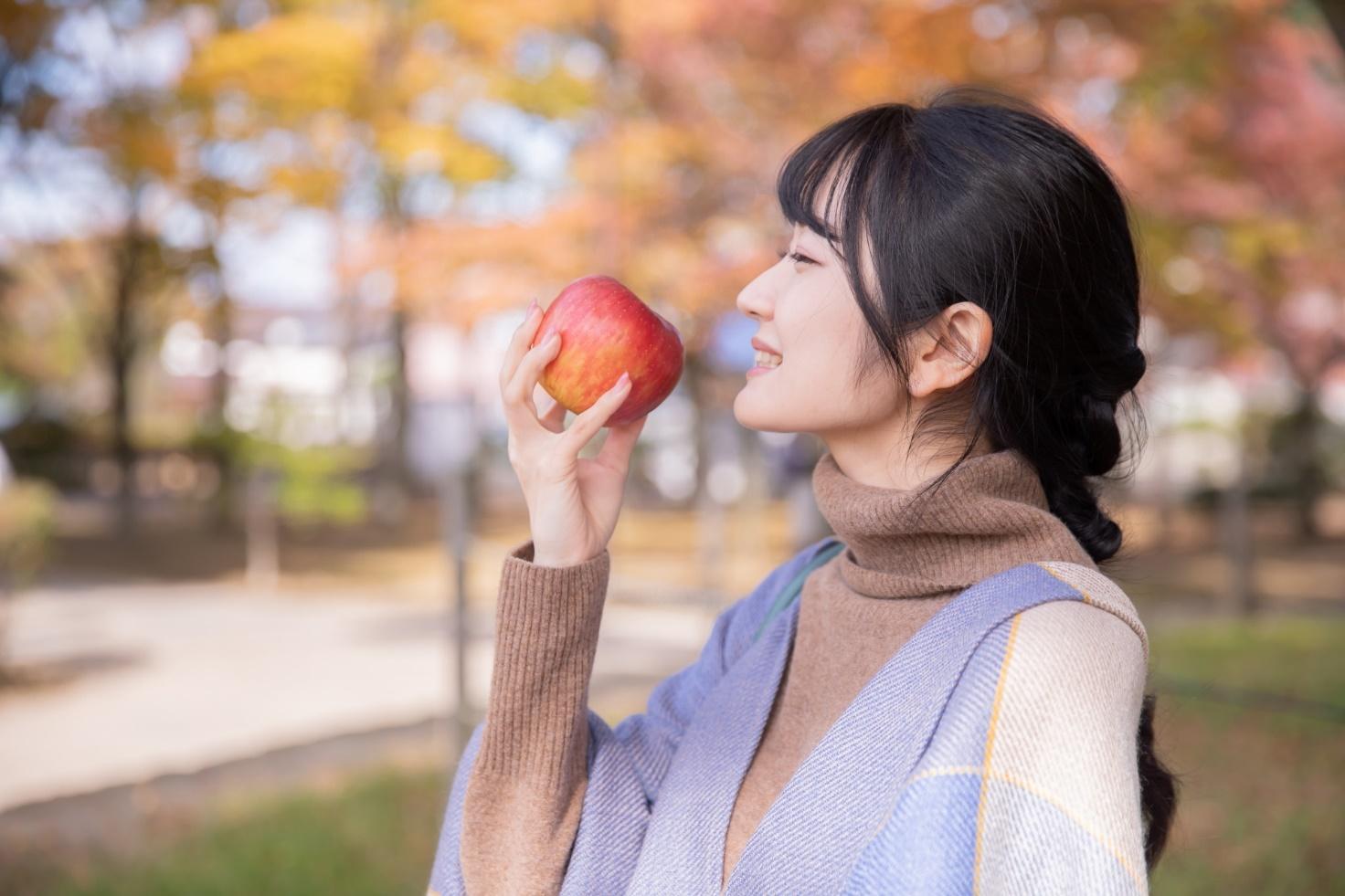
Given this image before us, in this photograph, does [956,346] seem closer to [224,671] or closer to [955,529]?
[955,529]

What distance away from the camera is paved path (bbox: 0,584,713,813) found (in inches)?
223

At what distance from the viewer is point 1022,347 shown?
1.26m

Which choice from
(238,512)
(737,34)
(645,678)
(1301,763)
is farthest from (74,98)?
(1301,763)

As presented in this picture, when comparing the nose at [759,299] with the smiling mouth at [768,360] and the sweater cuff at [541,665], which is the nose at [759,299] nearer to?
the smiling mouth at [768,360]

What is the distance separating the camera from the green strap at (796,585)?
4.80 ft

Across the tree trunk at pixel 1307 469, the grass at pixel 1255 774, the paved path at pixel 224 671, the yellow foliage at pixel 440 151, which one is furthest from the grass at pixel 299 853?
the tree trunk at pixel 1307 469

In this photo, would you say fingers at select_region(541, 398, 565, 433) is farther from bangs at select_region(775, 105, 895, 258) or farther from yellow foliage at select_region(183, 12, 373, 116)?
yellow foliage at select_region(183, 12, 373, 116)

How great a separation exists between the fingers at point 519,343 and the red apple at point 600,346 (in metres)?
0.02

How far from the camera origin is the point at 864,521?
124 centimetres

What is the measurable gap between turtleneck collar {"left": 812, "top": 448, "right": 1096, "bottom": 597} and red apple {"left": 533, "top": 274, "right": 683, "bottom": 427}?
0.31 m

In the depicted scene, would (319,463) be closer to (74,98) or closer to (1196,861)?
(74,98)

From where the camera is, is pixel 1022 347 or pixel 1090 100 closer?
pixel 1022 347

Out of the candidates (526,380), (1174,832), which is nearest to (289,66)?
(1174,832)

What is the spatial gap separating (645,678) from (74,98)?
8.53 m
